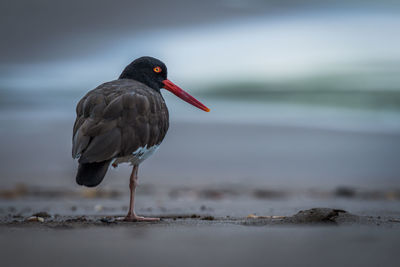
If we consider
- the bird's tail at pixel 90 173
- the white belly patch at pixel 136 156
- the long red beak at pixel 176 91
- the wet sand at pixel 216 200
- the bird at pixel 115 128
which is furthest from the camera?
the long red beak at pixel 176 91

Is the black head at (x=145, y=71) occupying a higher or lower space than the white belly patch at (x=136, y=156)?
higher

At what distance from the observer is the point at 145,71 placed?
22.0 feet

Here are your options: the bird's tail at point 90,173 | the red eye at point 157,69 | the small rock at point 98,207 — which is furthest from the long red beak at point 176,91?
the bird's tail at point 90,173

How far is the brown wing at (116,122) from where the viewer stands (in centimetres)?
496

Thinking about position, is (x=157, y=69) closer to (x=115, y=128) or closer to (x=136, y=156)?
(x=136, y=156)

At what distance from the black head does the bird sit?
1.60 ft

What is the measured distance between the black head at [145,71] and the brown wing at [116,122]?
74 centimetres

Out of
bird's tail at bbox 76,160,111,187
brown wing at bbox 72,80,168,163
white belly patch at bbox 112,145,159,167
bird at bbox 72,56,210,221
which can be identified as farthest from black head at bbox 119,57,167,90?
bird's tail at bbox 76,160,111,187

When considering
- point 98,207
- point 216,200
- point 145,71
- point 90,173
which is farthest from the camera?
point 216,200

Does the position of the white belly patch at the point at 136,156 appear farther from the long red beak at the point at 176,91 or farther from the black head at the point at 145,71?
the long red beak at the point at 176,91

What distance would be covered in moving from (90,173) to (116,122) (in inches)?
24.2

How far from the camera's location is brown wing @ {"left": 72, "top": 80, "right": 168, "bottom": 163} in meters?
4.96

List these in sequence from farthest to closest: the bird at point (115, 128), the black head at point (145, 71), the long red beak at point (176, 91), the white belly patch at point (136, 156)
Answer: the long red beak at point (176, 91), the black head at point (145, 71), the white belly patch at point (136, 156), the bird at point (115, 128)

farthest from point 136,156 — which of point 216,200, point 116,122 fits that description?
point 216,200
